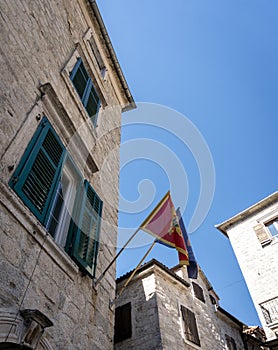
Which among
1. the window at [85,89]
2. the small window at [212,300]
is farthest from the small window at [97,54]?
the small window at [212,300]

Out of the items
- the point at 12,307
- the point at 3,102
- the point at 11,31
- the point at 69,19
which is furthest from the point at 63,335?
the point at 69,19

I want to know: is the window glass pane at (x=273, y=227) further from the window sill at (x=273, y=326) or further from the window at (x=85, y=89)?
the window at (x=85, y=89)

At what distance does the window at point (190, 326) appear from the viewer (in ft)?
32.6

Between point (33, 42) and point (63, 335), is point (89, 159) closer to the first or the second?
point (33, 42)

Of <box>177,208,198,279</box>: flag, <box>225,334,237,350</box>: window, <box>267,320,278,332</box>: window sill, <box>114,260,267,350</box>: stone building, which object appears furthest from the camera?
<box>267,320,278,332</box>: window sill

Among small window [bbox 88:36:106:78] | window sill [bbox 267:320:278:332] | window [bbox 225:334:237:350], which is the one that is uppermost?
small window [bbox 88:36:106:78]

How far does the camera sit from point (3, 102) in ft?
12.2

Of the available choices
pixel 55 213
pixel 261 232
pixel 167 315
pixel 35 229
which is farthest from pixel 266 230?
pixel 35 229

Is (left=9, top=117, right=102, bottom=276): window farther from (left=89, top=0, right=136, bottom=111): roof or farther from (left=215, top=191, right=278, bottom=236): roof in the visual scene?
(left=215, top=191, right=278, bottom=236): roof

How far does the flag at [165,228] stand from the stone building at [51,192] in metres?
0.77

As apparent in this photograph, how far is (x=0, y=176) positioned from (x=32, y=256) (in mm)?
926

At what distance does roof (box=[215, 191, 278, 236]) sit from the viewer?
16263 millimetres

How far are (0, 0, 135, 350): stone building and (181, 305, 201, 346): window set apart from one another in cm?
578

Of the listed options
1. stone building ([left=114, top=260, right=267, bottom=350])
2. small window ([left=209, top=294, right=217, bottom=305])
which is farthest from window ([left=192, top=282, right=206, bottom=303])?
small window ([left=209, top=294, right=217, bottom=305])
